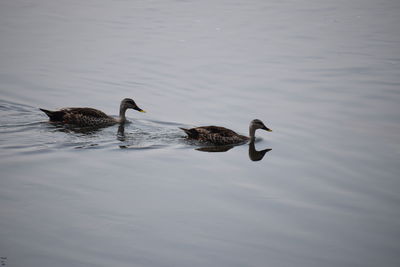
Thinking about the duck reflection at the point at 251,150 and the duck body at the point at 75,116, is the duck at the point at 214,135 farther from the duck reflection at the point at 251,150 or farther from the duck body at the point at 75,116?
the duck body at the point at 75,116

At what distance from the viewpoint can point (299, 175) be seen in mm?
10844

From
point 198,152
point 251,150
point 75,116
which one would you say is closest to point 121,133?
point 75,116

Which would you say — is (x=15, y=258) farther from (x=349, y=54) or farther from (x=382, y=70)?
(x=349, y=54)

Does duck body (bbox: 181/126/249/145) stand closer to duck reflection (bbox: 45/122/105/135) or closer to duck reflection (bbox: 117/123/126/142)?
duck reflection (bbox: 117/123/126/142)

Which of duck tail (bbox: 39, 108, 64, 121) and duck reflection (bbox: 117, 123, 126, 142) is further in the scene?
duck tail (bbox: 39, 108, 64, 121)

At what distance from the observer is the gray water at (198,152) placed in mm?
7844

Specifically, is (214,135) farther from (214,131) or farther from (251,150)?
(251,150)

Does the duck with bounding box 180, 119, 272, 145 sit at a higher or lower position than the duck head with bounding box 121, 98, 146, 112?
lower

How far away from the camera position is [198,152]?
40.1 ft

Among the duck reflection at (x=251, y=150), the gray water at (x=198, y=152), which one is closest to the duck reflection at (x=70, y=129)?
the gray water at (x=198, y=152)

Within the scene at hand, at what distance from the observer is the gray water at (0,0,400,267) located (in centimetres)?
784

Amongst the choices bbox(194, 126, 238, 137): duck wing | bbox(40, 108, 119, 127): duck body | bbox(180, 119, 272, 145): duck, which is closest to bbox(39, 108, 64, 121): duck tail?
bbox(40, 108, 119, 127): duck body

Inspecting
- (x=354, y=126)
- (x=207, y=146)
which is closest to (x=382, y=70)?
(x=354, y=126)

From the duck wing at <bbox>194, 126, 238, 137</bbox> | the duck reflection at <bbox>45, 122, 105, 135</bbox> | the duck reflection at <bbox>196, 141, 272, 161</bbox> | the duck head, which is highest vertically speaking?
the duck head
